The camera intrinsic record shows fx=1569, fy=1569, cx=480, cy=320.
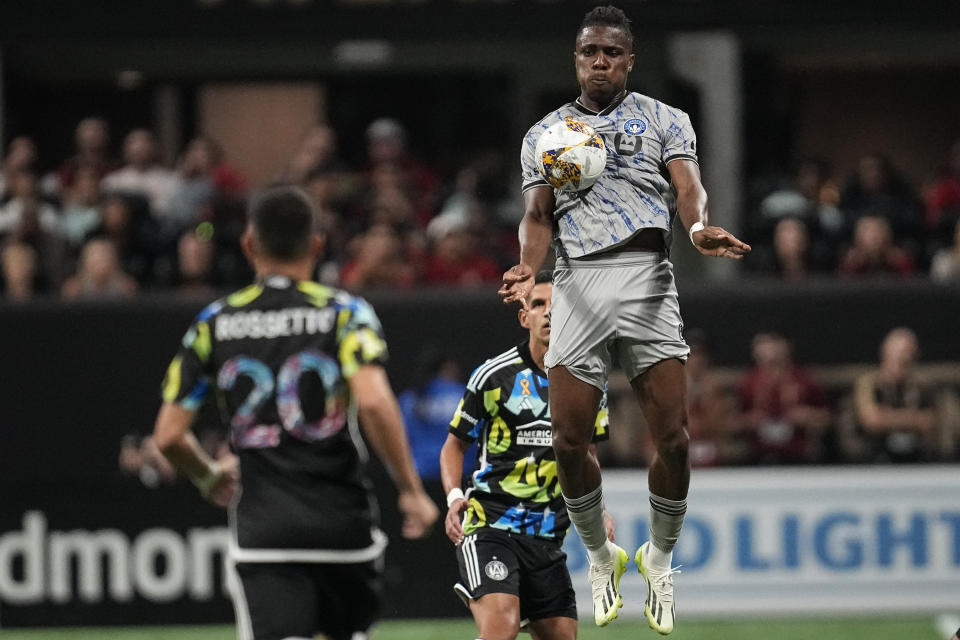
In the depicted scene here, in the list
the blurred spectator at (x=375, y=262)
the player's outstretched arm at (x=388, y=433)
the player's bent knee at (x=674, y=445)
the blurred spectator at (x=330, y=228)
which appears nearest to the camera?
the player's outstretched arm at (x=388, y=433)

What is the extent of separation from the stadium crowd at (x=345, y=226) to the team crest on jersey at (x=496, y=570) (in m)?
6.91

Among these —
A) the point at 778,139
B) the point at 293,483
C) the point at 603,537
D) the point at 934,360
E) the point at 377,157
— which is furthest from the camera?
the point at 778,139

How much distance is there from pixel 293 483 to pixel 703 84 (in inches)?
427

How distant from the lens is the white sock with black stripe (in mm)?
6738

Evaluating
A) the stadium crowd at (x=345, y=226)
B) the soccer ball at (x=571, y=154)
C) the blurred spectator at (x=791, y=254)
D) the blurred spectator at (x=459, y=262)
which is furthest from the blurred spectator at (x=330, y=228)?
the soccer ball at (x=571, y=154)

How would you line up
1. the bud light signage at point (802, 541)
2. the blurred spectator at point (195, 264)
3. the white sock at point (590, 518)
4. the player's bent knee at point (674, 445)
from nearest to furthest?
1. the player's bent knee at point (674, 445)
2. the white sock at point (590, 518)
3. the bud light signage at point (802, 541)
4. the blurred spectator at point (195, 264)

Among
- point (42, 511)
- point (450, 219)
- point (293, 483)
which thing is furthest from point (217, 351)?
point (450, 219)

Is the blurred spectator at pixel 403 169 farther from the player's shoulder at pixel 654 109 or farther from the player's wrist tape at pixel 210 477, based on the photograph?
the player's wrist tape at pixel 210 477

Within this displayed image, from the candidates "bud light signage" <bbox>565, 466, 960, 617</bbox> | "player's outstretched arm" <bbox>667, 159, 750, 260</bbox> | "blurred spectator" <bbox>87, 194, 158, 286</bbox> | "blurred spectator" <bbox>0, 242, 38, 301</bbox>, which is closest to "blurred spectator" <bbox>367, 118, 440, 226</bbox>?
"blurred spectator" <bbox>87, 194, 158, 286</bbox>

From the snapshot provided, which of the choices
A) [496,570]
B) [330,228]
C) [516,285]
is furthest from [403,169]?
[516,285]

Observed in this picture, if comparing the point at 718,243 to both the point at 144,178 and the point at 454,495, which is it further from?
the point at 144,178

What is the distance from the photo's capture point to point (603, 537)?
275 inches

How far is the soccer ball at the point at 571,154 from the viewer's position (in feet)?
20.3

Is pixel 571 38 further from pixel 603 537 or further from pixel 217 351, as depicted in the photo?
pixel 217 351
